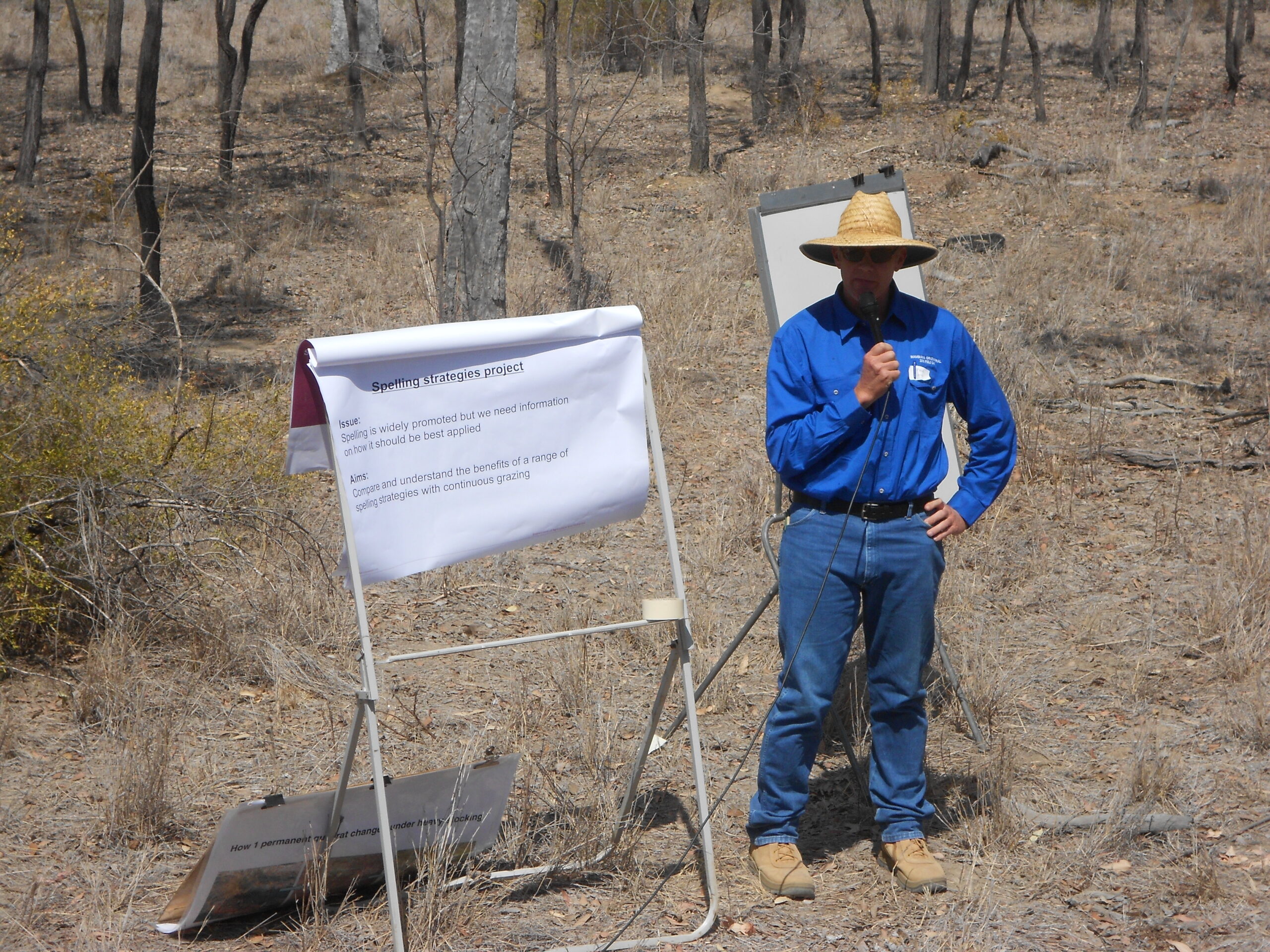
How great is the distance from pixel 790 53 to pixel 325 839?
1945 cm

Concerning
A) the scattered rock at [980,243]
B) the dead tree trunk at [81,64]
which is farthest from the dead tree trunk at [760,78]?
the dead tree trunk at [81,64]

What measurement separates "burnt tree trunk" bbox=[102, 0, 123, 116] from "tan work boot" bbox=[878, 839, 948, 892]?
1954cm

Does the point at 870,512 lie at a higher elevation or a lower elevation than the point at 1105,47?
lower

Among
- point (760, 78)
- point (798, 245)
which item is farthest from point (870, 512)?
point (760, 78)

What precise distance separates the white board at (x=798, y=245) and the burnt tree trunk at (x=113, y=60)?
18.0m

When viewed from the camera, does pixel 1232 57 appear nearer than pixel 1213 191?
No

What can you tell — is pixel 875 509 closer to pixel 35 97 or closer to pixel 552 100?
pixel 552 100

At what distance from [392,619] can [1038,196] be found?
10.2m

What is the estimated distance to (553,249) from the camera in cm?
1269

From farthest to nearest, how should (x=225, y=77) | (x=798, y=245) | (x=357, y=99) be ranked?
(x=357, y=99)
(x=225, y=77)
(x=798, y=245)

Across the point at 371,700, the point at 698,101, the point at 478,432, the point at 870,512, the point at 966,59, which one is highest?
the point at 966,59

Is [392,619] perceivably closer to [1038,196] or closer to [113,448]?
[113,448]

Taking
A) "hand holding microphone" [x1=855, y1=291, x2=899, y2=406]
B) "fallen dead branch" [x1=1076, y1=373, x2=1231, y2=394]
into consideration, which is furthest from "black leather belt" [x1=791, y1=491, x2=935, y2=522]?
"fallen dead branch" [x1=1076, y1=373, x2=1231, y2=394]

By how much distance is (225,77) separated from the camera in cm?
1616
